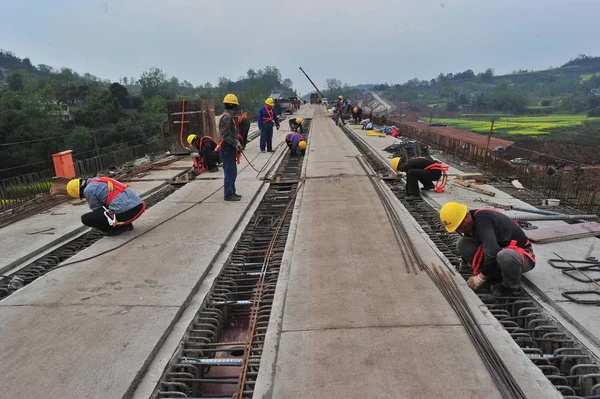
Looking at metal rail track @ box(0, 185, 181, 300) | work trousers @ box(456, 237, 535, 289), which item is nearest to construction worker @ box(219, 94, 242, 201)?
metal rail track @ box(0, 185, 181, 300)

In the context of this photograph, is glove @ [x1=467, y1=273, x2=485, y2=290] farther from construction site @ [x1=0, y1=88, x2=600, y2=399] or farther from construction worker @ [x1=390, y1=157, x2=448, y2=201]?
construction worker @ [x1=390, y1=157, x2=448, y2=201]

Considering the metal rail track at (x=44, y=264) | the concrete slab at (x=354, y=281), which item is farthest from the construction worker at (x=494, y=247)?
the metal rail track at (x=44, y=264)

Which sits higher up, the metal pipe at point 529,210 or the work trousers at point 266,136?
the work trousers at point 266,136

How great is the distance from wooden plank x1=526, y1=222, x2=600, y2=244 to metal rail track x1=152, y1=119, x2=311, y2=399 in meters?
3.10

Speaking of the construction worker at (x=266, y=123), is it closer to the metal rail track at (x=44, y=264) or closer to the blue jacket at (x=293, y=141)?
the blue jacket at (x=293, y=141)

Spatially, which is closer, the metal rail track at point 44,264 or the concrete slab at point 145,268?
the concrete slab at point 145,268

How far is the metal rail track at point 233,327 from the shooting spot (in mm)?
2996

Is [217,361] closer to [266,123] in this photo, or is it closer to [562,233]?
[562,233]

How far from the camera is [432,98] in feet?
342

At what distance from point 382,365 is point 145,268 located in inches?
112

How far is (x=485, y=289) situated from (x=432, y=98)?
10802cm

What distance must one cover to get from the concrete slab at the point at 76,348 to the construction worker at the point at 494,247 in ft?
8.94

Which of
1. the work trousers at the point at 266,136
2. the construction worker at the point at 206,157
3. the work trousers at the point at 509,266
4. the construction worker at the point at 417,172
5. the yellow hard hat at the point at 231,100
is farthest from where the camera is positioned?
the work trousers at the point at 266,136

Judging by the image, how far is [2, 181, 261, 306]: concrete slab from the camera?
389 cm
